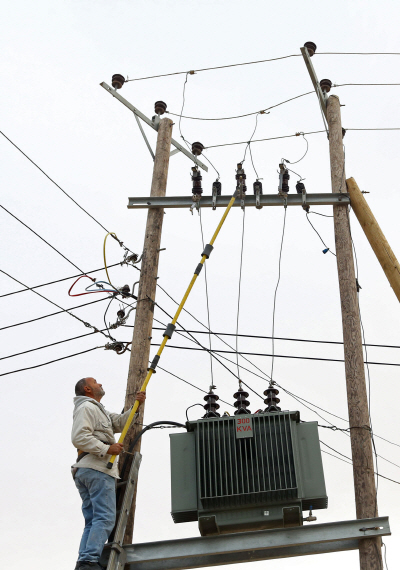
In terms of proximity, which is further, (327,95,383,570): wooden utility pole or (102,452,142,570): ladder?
(327,95,383,570): wooden utility pole

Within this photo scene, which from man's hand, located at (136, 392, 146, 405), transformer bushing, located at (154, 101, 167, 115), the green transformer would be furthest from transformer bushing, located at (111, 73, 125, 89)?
the green transformer

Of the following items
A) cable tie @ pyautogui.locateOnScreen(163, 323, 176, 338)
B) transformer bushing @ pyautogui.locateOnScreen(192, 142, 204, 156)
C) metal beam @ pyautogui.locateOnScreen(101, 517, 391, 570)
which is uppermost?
transformer bushing @ pyautogui.locateOnScreen(192, 142, 204, 156)

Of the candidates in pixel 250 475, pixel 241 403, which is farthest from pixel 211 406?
pixel 250 475

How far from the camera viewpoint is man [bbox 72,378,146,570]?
17.8 feet

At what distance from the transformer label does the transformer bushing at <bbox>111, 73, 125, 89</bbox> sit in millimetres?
5209

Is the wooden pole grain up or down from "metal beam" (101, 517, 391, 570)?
up

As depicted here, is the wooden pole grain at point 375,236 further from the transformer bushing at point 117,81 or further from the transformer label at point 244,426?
the transformer bushing at point 117,81

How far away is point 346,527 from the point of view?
5.60 m

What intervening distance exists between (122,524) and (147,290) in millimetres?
2498

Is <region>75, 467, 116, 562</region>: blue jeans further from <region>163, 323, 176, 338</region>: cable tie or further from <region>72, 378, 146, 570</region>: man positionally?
<region>163, 323, 176, 338</region>: cable tie

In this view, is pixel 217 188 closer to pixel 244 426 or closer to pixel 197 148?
pixel 197 148

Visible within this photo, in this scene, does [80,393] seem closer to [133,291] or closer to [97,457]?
[97,457]

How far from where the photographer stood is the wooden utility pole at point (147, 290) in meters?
6.56

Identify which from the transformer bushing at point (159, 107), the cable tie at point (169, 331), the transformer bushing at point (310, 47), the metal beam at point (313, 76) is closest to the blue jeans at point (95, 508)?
the cable tie at point (169, 331)
